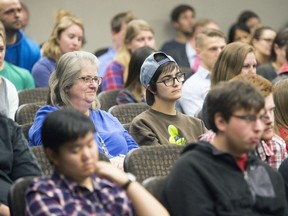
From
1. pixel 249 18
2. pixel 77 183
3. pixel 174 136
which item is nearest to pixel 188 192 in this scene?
pixel 77 183

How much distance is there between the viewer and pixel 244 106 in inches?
113

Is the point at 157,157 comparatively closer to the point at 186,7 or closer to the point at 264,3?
the point at 186,7

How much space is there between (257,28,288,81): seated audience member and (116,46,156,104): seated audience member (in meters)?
1.70

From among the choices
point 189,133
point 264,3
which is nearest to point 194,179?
point 189,133

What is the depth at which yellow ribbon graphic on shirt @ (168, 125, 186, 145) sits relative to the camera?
410 cm

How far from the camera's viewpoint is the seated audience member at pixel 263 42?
7.20 meters

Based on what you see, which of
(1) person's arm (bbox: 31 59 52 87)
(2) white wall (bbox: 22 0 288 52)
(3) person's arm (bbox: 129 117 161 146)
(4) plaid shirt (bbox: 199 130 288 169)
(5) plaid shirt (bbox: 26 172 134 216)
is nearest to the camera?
(5) plaid shirt (bbox: 26 172 134 216)

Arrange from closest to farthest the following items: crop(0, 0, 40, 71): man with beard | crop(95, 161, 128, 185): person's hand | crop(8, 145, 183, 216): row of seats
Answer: crop(95, 161, 128, 185): person's hand < crop(8, 145, 183, 216): row of seats < crop(0, 0, 40, 71): man with beard

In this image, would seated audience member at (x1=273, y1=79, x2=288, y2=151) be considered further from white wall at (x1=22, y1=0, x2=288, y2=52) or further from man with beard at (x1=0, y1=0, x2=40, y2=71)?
white wall at (x1=22, y1=0, x2=288, y2=52)

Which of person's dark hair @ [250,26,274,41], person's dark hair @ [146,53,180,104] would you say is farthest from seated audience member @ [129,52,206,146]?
person's dark hair @ [250,26,274,41]

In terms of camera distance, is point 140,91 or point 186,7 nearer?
point 140,91

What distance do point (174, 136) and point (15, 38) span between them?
88.6 inches

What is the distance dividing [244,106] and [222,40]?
319cm

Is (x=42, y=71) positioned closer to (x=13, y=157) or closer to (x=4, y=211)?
(x=13, y=157)
